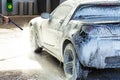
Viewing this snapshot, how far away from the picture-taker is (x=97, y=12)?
7.79 meters

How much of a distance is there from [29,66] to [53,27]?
126 centimetres

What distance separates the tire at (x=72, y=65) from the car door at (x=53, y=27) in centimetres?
82

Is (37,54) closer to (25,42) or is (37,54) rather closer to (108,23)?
(25,42)

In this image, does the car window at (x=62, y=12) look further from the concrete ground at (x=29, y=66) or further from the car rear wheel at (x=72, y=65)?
the concrete ground at (x=29, y=66)

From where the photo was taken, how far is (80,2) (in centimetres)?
787

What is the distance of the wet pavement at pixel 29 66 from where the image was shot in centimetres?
764

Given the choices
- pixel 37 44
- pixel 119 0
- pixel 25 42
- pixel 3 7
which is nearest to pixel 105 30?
pixel 119 0

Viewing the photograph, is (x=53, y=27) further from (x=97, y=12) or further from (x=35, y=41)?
(x=35, y=41)

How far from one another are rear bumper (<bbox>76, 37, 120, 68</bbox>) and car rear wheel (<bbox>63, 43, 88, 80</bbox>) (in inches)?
12.1

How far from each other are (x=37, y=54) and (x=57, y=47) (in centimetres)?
259

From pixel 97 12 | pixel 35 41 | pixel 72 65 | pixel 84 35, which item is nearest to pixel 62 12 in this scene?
pixel 97 12

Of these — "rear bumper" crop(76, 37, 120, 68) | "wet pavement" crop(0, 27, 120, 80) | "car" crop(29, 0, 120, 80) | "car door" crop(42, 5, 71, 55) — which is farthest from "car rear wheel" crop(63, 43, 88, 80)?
"car door" crop(42, 5, 71, 55)

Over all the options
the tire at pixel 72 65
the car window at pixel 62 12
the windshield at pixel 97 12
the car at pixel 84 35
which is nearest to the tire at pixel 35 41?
the car at pixel 84 35

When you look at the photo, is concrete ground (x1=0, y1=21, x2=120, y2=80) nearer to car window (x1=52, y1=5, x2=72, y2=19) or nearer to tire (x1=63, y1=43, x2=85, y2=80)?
tire (x1=63, y1=43, x2=85, y2=80)
